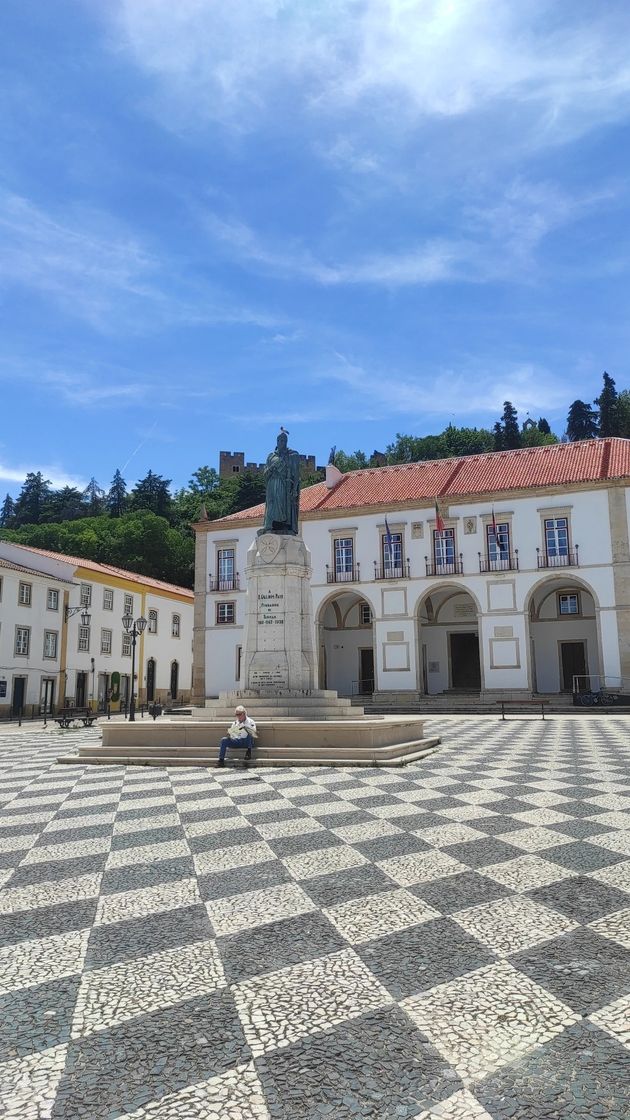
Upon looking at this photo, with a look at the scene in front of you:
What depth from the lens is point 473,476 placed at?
33500mm

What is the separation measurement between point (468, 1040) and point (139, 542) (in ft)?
178

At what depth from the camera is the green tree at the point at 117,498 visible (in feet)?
254

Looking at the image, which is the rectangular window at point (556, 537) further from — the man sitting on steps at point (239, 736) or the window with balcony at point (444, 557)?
the man sitting on steps at point (239, 736)

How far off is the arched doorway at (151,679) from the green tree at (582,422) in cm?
5087

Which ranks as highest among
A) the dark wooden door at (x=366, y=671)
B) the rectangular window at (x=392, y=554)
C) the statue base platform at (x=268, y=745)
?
the rectangular window at (x=392, y=554)

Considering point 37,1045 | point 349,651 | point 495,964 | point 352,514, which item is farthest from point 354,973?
point 349,651

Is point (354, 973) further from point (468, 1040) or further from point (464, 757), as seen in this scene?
point (464, 757)

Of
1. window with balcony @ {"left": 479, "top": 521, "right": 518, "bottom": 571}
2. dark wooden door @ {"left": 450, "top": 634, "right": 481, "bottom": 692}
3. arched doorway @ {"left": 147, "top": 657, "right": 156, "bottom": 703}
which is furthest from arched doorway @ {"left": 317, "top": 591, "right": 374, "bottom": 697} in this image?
arched doorway @ {"left": 147, "top": 657, "right": 156, "bottom": 703}

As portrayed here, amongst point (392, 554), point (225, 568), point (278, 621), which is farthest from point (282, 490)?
point (225, 568)

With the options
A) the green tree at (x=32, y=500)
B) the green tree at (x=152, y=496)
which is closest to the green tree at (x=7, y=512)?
the green tree at (x=32, y=500)

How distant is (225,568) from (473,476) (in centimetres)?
1284

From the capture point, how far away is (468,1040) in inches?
103

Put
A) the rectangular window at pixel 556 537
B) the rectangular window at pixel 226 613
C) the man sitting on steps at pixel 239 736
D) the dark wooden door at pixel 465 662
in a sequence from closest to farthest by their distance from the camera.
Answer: the man sitting on steps at pixel 239 736 → the rectangular window at pixel 556 537 → the dark wooden door at pixel 465 662 → the rectangular window at pixel 226 613

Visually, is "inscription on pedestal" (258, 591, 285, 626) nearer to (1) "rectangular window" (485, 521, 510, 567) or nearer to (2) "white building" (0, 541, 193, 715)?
(1) "rectangular window" (485, 521, 510, 567)
